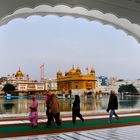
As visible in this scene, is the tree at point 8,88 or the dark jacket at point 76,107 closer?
the dark jacket at point 76,107

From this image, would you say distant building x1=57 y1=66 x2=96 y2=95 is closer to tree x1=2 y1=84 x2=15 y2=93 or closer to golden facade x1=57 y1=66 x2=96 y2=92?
golden facade x1=57 y1=66 x2=96 y2=92

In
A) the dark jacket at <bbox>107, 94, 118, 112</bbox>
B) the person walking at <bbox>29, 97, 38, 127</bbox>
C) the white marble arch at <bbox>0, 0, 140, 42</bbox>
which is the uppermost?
the white marble arch at <bbox>0, 0, 140, 42</bbox>

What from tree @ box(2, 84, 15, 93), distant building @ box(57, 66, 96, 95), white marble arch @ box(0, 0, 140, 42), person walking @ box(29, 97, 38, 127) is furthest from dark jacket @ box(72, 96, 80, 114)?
tree @ box(2, 84, 15, 93)

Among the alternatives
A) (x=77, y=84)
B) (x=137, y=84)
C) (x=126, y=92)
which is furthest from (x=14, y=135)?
(x=137, y=84)

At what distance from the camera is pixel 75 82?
165 feet

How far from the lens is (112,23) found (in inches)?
190

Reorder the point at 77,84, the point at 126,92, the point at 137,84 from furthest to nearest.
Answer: the point at 137,84 → the point at 126,92 → the point at 77,84

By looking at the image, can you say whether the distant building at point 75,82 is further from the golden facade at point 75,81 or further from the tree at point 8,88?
the tree at point 8,88

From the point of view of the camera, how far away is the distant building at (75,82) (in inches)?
1964

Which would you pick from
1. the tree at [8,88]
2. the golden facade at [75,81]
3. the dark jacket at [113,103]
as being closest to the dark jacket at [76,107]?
the dark jacket at [113,103]

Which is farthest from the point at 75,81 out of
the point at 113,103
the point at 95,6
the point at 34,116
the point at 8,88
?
the point at 95,6

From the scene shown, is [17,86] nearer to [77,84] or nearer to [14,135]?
[77,84]

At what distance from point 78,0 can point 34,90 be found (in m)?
49.0

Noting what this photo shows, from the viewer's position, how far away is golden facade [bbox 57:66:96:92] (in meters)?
50.2
